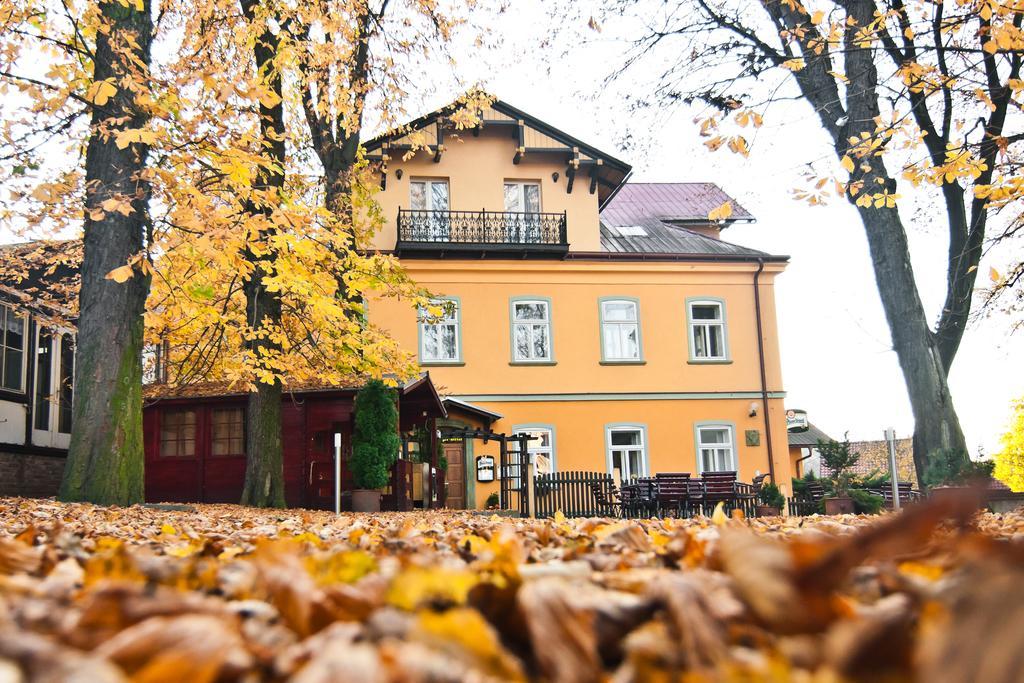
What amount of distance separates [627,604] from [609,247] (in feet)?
81.7

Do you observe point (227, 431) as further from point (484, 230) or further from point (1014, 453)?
point (1014, 453)

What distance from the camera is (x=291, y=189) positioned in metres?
14.8

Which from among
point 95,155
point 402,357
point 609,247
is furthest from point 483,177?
point 95,155

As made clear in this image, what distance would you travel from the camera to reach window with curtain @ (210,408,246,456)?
17.5 meters

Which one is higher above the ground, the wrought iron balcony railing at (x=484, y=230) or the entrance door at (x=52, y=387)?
the wrought iron balcony railing at (x=484, y=230)

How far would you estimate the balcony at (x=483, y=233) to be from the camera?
24.1 meters

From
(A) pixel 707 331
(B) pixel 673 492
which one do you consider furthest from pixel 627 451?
(B) pixel 673 492

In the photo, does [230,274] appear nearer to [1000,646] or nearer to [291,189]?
[291,189]

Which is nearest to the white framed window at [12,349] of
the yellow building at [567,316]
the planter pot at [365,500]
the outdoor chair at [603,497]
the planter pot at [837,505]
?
the planter pot at [365,500]

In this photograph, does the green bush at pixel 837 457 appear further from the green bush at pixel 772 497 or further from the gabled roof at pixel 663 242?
the gabled roof at pixel 663 242

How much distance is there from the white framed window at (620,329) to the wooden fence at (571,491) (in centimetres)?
528

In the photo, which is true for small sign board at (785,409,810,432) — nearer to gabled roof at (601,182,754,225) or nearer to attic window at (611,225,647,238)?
gabled roof at (601,182,754,225)

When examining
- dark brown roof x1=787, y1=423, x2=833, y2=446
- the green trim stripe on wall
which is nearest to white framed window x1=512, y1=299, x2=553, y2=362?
the green trim stripe on wall

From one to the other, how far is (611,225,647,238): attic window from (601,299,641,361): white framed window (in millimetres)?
2835
